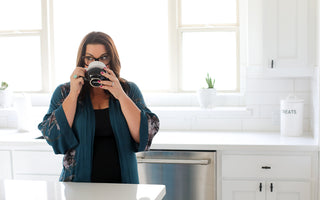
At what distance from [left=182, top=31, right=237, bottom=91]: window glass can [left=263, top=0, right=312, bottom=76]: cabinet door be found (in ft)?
2.05

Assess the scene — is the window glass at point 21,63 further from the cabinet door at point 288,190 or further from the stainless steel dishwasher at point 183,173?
the cabinet door at point 288,190

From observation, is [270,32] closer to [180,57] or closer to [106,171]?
[180,57]

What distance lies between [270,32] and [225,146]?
2.85 feet

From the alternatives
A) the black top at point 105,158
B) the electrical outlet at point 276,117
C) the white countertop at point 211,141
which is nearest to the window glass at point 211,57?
the electrical outlet at point 276,117

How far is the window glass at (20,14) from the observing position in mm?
3807

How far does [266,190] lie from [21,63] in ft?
8.10

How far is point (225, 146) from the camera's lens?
2723 millimetres

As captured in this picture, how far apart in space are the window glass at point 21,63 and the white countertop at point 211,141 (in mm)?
679

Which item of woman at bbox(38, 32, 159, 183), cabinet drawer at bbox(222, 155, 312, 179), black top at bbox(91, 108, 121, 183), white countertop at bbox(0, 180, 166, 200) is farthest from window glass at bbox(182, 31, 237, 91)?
white countertop at bbox(0, 180, 166, 200)

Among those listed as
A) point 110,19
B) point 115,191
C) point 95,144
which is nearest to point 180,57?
point 110,19

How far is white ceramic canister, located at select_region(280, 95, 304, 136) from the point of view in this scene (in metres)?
3.03

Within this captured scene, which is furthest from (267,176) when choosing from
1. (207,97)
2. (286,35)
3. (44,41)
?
(44,41)

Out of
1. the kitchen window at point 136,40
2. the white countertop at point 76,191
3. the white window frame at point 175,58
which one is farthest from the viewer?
the kitchen window at point 136,40

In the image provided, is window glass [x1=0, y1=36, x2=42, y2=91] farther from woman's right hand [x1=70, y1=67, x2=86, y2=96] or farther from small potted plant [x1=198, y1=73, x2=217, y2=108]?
woman's right hand [x1=70, y1=67, x2=86, y2=96]
